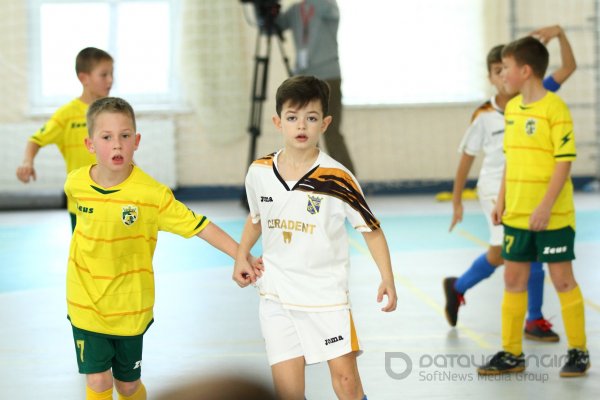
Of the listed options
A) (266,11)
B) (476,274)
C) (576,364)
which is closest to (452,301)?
(476,274)

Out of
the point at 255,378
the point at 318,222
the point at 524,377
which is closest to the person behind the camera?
the point at 255,378

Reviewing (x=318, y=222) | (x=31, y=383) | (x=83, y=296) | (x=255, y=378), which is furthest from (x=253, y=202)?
(x=255, y=378)

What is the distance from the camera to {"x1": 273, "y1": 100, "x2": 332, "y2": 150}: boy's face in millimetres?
2865

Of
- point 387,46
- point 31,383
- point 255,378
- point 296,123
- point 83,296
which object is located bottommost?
point 31,383

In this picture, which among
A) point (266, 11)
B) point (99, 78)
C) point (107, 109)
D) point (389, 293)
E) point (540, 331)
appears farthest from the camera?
point (266, 11)

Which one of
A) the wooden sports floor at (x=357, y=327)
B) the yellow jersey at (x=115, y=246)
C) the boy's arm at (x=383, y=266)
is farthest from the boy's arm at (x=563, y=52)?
the yellow jersey at (x=115, y=246)

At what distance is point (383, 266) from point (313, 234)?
0.23 meters

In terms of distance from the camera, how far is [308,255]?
284 cm

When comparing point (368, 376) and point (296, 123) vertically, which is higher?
point (296, 123)

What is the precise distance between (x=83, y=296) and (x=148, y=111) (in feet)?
27.9

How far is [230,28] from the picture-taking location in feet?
36.4

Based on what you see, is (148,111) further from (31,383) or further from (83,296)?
(83,296)

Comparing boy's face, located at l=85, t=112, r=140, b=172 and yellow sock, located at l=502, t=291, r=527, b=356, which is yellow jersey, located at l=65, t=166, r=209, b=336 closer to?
boy's face, located at l=85, t=112, r=140, b=172

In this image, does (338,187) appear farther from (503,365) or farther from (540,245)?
(503,365)
